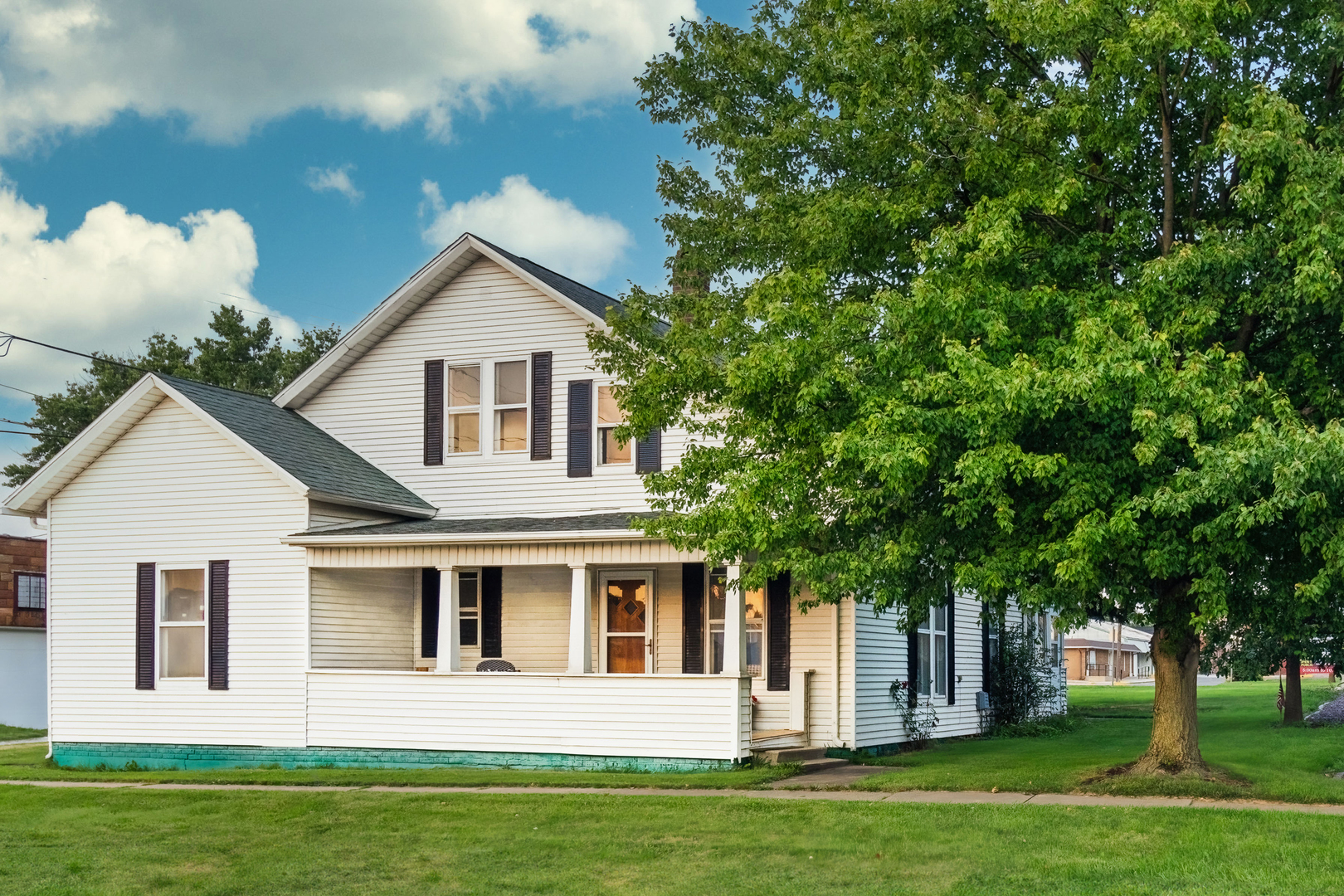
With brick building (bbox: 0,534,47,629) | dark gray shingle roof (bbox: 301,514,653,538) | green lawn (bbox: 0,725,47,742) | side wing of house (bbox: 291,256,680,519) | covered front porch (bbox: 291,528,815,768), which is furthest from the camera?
brick building (bbox: 0,534,47,629)

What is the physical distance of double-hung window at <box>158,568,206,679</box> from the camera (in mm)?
21125

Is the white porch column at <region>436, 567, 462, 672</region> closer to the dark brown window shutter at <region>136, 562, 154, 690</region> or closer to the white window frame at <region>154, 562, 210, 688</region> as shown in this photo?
the white window frame at <region>154, 562, 210, 688</region>

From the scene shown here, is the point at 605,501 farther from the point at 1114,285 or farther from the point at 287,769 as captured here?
the point at 1114,285

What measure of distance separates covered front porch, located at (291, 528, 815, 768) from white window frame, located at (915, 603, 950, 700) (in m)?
3.57

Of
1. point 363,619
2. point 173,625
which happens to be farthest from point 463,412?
point 173,625

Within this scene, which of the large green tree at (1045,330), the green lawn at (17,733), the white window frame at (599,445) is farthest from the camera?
the green lawn at (17,733)

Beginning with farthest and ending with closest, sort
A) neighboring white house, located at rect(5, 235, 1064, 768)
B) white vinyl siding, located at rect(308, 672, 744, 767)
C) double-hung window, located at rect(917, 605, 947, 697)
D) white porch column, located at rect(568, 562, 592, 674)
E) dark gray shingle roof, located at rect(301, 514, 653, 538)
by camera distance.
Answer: double-hung window, located at rect(917, 605, 947, 697) → neighboring white house, located at rect(5, 235, 1064, 768) → dark gray shingle roof, located at rect(301, 514, 653, 538) → white porch column, located at rect(568, 562, 592, 674) → white vinyl siding, located at rect(308, 672, 744, 767)

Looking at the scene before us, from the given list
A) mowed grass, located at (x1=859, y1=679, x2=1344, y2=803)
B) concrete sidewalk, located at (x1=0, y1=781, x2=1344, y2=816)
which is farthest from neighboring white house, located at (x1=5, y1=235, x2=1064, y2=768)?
concrete sidewalk, located at (x1=0, y1=781, x2=1344, y2=816)

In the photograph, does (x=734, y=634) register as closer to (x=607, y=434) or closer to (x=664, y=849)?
(x=607, y=434)

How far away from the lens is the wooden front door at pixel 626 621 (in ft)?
69.0

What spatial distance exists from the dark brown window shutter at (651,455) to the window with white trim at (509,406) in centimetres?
210

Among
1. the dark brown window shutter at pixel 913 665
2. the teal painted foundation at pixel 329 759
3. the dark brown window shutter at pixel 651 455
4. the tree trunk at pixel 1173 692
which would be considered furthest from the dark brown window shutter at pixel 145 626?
the tree trunk at pixel 1173 692

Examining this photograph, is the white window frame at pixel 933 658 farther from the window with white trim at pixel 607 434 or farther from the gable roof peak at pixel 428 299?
the gable roof peak at pixel 428 299

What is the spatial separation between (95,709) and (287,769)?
3775mm
